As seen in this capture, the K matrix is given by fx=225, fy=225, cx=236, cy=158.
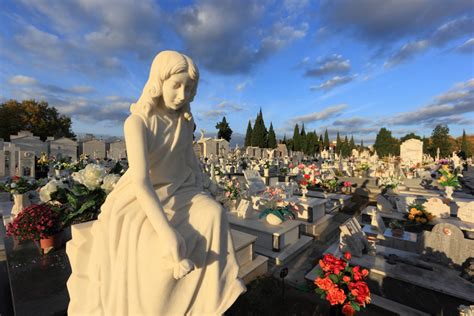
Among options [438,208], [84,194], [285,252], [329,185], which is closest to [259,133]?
[329,185]

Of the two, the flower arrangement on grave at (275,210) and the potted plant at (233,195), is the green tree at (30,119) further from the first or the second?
the flower arrangement on grave at (275,210)

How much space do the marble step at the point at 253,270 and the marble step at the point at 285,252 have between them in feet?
3.19

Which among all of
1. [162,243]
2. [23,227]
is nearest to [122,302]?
[162,243]

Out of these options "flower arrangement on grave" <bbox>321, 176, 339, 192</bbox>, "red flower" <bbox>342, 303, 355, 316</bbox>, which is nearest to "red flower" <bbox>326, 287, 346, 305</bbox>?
"red flower" <bbox>342, 303, 355, 316</bbox>

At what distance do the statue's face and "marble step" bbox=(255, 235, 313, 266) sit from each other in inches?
155

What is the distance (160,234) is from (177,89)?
1.16m

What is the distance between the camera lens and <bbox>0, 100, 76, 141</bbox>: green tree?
1152 inches

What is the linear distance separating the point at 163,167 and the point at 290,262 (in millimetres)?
3928

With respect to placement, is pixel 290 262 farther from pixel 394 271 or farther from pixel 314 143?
pixel 314 143

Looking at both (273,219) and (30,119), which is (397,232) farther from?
(30,119)

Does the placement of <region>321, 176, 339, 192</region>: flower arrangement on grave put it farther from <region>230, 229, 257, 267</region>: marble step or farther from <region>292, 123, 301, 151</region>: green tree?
<region>292, 123, 301, 151</region>: green tree

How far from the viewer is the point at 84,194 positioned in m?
3.79

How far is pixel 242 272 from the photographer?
11.1 feet

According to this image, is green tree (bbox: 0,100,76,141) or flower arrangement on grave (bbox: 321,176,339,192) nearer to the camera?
flower arrangement on grave (bbox: 321,176,339,192)
